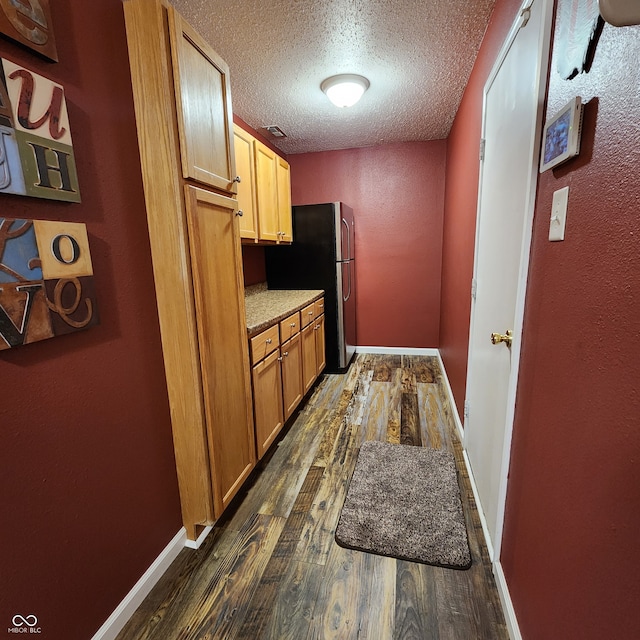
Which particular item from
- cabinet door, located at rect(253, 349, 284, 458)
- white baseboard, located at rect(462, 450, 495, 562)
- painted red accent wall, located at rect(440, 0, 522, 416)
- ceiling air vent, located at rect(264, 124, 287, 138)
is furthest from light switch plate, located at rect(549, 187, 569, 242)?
ceiling air vent, located at rect(264, 124, 287, 138)

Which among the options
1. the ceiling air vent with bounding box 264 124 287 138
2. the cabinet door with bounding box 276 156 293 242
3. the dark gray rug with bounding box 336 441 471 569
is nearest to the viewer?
the dark gray rug with bounding box 336 441 471 569

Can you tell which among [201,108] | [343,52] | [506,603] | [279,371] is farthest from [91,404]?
[343,52]

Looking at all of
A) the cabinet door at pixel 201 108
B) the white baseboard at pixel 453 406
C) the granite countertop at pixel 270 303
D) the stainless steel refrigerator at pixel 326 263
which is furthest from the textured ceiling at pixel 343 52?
the white baseboard at pixel 453 406

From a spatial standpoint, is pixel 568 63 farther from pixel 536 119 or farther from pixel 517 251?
pixel 517 251

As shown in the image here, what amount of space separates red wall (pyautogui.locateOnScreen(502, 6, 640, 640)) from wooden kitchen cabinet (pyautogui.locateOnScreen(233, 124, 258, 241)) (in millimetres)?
1860

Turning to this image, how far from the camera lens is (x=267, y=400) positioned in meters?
2.12

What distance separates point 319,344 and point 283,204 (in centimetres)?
137

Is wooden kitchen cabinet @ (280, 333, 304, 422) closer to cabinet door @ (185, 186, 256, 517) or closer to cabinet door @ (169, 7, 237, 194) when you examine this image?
cabinet door @ (185, 186, 256, 517)

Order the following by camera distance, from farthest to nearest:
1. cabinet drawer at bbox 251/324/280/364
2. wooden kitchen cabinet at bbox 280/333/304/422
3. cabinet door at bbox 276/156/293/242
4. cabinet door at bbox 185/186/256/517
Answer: cabinet door at bbox 276/156/293/242
wooden kitchen cabinet at bbox 280/333/304/422
cabinet drawer at bbox 251/324/280/364
cabinet door at bbox 185/186/256/517

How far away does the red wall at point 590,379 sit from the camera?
1.99 feet

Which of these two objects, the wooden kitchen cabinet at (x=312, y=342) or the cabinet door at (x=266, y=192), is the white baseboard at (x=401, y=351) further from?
the cabinet door at (x=266, y=192)

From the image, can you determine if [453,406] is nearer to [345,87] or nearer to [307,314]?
[307,314]

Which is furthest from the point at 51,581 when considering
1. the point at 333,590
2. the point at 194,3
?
the point at 194,3

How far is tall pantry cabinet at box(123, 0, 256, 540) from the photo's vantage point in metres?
1.19
